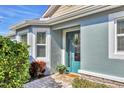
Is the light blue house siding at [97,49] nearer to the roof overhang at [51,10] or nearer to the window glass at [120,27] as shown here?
the window glass at [120,27]

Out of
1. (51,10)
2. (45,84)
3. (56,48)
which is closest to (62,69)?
(56,48)

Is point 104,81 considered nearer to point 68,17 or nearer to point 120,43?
point 120,43

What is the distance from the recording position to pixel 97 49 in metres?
11.2

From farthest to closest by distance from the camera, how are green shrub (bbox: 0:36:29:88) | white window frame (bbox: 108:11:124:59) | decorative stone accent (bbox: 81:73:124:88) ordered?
1. white window frame (bbox: 108:11:124:59)
2. decorative stone accent (bbox: 81:73:124:88)
3. green shrub (bbox: 0:36:29:88)

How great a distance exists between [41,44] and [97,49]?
17.4 feet

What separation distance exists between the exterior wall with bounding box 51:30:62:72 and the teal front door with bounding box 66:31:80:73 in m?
0.58

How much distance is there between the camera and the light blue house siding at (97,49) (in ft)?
33.9

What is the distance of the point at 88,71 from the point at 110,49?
1.88 m

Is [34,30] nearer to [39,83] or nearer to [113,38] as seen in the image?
[39,83]

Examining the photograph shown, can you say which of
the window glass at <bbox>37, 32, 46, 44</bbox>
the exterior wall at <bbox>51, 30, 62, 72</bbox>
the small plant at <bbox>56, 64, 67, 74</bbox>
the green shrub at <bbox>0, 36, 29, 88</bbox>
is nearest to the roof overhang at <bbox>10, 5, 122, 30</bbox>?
the window glass at <bbox>37, 32, 46, 44</bbox>

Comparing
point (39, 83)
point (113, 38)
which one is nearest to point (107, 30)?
point (113, 38)

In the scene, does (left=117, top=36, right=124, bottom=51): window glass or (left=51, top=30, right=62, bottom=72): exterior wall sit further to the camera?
(left=51, top=30, right=62, bottom=72): exterior wall

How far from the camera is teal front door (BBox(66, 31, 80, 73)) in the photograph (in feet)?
47.2

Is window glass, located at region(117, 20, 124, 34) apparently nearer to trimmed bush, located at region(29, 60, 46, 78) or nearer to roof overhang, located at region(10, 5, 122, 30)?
roof overhang, located at region(10, 5, 122, 30)
